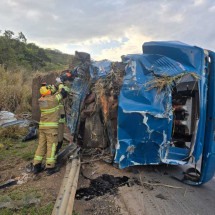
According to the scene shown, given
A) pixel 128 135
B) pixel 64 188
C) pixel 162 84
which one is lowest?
pixel 64 188

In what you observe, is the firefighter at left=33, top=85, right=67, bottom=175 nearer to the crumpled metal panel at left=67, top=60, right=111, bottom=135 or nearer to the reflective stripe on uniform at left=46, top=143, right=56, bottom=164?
the reflective stripe on uniform at left=46, top=143, right=56, bottom=164

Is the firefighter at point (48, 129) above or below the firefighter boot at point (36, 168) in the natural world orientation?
above

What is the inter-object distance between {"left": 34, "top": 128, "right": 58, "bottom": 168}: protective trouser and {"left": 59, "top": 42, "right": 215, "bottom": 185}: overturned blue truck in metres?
0.99

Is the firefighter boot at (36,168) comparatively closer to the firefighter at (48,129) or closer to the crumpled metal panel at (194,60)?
the firefighter at (48,129)

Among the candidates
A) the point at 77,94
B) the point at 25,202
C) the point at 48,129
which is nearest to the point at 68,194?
the point at 25,202

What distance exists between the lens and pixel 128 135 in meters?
4.72

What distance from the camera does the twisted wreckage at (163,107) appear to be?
4633mm

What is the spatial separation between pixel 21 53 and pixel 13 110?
1314 cm

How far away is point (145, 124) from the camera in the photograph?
465cm

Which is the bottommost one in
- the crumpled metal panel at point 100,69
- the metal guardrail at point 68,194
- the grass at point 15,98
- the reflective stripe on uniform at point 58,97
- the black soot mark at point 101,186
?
the black soot mark at point 101,186

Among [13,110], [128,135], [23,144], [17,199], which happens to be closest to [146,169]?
[128,135]

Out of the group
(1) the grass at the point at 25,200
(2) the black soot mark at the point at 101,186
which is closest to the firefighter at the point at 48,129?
(1) the grass at the point at 25,200

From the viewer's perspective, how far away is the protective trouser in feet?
18.2

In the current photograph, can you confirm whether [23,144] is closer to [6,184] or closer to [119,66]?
[6,184]
